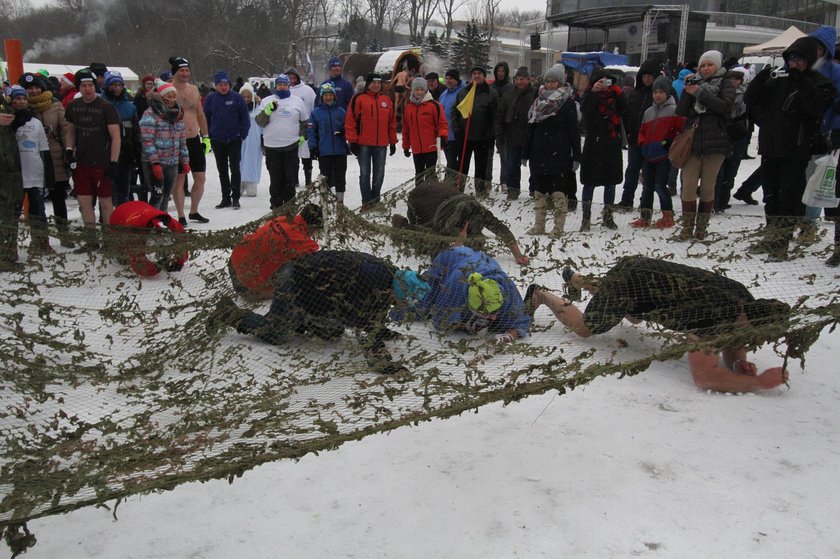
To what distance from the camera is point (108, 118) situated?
241 inches

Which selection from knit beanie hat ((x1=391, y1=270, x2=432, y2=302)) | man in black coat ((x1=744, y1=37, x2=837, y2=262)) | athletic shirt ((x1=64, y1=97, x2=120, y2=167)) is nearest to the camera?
knit beanie hat ((x1=391, y1=270, x2=432, y2=302))

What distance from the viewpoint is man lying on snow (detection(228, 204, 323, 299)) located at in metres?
3.65

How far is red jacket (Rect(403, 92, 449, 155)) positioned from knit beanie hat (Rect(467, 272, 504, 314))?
4821 millimetres

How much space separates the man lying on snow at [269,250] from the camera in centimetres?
365

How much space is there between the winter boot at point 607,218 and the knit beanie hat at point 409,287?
1415 mm

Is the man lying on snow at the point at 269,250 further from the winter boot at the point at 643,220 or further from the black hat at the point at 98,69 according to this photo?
the black hat at the point at 98,69

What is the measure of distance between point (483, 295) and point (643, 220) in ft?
4.42

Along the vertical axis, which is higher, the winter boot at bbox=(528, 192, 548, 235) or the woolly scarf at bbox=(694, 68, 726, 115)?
the woolly scarf at bbox=(694, 68, 726, 115)

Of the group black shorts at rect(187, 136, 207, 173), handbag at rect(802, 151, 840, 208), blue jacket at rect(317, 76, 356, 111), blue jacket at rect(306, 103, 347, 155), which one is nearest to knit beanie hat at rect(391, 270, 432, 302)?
handbag at rect(802, 151, 840, 208)

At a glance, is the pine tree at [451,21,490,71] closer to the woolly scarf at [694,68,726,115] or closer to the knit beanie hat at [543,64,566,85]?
the knit beanie hat at [543,64,566,85]

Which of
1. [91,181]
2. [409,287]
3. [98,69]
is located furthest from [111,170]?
[409,287]

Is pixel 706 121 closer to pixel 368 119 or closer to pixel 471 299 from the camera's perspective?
pixel 471 299

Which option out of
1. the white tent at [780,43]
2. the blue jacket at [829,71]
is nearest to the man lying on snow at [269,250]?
the blue jacket at [829,71]

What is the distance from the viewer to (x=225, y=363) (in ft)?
10.1
